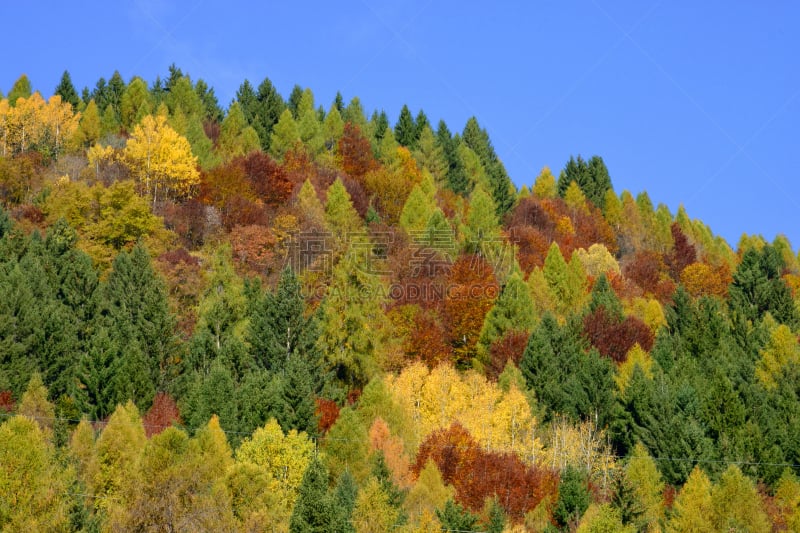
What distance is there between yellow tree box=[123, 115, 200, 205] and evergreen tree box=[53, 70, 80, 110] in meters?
35.7

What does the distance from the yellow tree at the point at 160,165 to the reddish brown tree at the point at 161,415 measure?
39205 mm

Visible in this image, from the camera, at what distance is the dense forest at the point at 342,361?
162ft

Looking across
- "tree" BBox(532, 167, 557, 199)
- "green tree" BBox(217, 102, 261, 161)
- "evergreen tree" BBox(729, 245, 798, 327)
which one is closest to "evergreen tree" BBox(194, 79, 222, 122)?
"green tree" BBox(217, 102, 261, 161)

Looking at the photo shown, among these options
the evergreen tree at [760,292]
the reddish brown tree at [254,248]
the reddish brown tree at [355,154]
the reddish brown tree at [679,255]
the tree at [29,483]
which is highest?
the reddish brown tree at [355,154]

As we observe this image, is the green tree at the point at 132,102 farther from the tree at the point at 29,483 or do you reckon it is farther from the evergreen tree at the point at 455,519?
the evergreen tree at the point at 455,519

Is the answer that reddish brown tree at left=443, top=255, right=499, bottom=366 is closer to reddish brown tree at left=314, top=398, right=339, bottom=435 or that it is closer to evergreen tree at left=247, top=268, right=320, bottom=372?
evergreen tree at left=247, top=268, right=320, bottom=372

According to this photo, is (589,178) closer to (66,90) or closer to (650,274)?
(650,274)

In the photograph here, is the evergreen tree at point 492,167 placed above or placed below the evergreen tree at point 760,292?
above

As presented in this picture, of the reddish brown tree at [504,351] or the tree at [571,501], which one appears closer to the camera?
the tree at [571,501]

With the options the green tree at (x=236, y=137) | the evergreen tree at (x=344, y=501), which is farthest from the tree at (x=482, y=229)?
the evergreen tree at (x=344, y=501)

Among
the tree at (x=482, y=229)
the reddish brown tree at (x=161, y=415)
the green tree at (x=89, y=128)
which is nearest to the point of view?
the reddish brown tree at (x=161, y=415)

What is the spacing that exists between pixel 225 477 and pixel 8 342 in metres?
22.8

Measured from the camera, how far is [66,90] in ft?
447

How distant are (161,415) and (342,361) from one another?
13695mm
